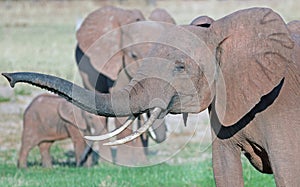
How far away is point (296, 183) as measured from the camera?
5344 millimetres

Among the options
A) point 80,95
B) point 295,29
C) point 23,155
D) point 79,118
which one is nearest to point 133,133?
point 80,95

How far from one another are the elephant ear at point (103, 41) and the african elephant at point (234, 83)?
6.77m

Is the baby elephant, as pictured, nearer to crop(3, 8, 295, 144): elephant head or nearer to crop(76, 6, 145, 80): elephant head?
crop(76, 6, 145, 80): elephant head

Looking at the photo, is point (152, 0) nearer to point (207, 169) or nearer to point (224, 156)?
point (207, 169)

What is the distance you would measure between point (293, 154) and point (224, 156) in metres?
0.53

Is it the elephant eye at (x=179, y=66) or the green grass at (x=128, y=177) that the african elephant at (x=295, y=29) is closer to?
the elephant eye at (x=179, y=66)

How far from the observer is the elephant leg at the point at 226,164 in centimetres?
564

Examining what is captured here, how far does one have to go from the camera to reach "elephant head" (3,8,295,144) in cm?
508

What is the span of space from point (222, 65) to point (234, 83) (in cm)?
13

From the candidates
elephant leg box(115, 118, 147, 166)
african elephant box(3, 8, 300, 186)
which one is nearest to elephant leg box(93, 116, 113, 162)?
elephant leg box(115, 118, 147, 166)

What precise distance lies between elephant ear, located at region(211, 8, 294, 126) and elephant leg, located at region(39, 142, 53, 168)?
6.17 metres

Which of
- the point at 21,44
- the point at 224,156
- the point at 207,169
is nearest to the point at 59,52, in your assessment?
the point at 21,44

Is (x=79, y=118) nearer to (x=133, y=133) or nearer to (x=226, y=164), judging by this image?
(x=226, y=164)

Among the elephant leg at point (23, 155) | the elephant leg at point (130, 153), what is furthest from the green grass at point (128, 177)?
the elephant leg at point (130, 153)
